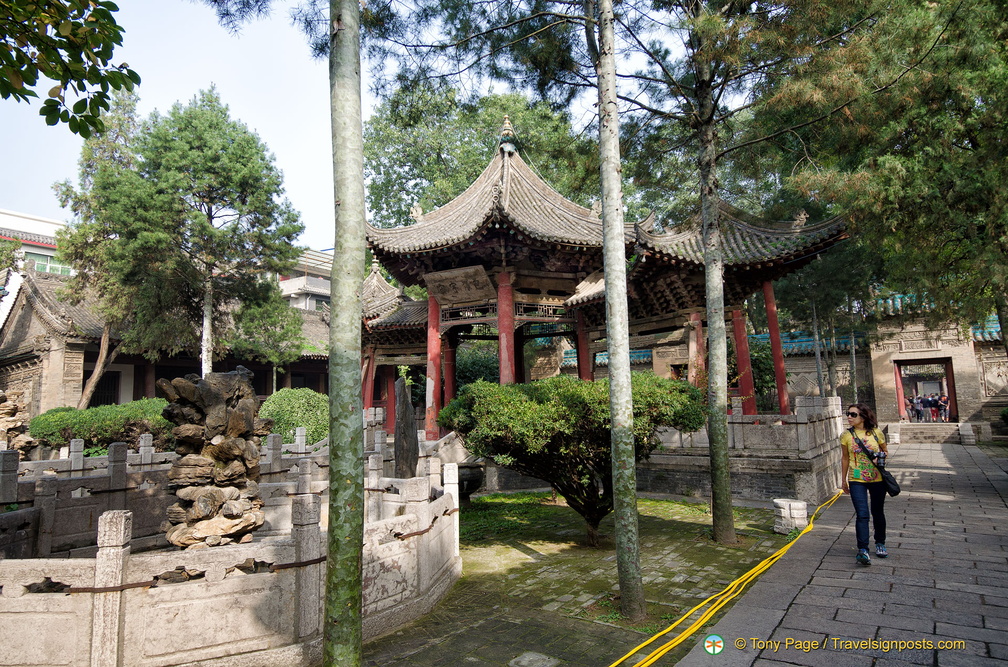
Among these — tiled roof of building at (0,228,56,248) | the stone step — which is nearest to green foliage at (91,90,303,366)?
tiled roof of building at (0,228,56,248)

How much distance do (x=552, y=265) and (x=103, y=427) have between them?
1427 centimetres

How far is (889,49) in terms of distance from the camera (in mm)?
6852

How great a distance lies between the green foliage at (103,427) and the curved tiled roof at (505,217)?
388 inches

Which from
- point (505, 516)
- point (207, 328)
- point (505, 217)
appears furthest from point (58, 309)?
point (505, 516)

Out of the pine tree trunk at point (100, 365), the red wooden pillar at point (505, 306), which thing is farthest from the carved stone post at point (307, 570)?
the pine tree trunk at point (100, 365)

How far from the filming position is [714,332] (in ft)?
23.9

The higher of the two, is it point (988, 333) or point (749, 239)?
point (749, 239)

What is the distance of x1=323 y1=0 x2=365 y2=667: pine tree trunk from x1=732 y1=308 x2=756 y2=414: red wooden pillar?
10.4 metres

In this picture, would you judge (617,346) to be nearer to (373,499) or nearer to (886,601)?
(886,601)

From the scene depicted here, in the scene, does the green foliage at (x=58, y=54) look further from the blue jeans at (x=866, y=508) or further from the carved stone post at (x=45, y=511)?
the blue jeans at (x=866, y=508)

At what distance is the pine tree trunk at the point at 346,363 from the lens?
8.76ft

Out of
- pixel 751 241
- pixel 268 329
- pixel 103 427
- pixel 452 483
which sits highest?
pixel 751 241

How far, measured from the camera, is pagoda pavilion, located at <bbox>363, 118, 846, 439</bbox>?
438 inches

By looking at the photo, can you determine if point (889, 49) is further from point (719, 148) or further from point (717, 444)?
point (717, 444)
